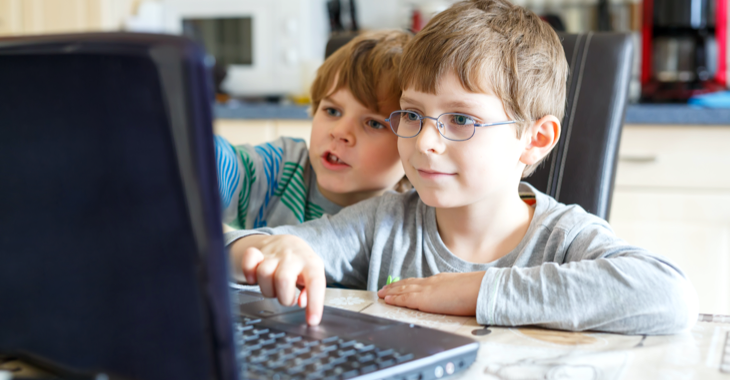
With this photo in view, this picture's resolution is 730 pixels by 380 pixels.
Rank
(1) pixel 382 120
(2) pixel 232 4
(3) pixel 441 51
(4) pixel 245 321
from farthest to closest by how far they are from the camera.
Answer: (2) pixel 232 4 → (1) pixel 382 120 → (3) pixel 441 51 → (4) pixel 245 321

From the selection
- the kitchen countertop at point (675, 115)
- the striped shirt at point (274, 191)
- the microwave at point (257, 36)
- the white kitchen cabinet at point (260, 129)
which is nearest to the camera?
the striped shirt at point (274, 191)

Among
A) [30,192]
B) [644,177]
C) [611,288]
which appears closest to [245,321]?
[30,192]

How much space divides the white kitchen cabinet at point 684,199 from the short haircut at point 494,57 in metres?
1.25

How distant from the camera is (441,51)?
2.92ft

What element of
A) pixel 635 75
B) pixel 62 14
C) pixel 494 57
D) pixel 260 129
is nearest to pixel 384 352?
pixel 494 57

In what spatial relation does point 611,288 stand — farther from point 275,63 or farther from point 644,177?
Answer: point 275,63

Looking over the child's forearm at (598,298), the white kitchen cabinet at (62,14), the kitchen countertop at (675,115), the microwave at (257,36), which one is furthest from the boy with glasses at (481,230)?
the white kitchen cabinet at (62,14)

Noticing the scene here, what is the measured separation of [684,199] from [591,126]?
1.10 metres

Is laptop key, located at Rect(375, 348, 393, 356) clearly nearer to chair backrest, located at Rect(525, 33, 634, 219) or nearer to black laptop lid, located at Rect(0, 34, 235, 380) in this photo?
black laptop lid, located at Rect(0, 34, 235, 380)

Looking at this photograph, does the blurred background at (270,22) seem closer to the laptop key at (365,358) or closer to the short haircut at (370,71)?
the short haircut at (370,71)

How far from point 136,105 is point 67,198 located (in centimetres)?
10

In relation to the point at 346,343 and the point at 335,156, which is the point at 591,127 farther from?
the point at 346,343

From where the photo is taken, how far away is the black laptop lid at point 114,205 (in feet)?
1.15

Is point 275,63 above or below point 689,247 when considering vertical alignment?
above
